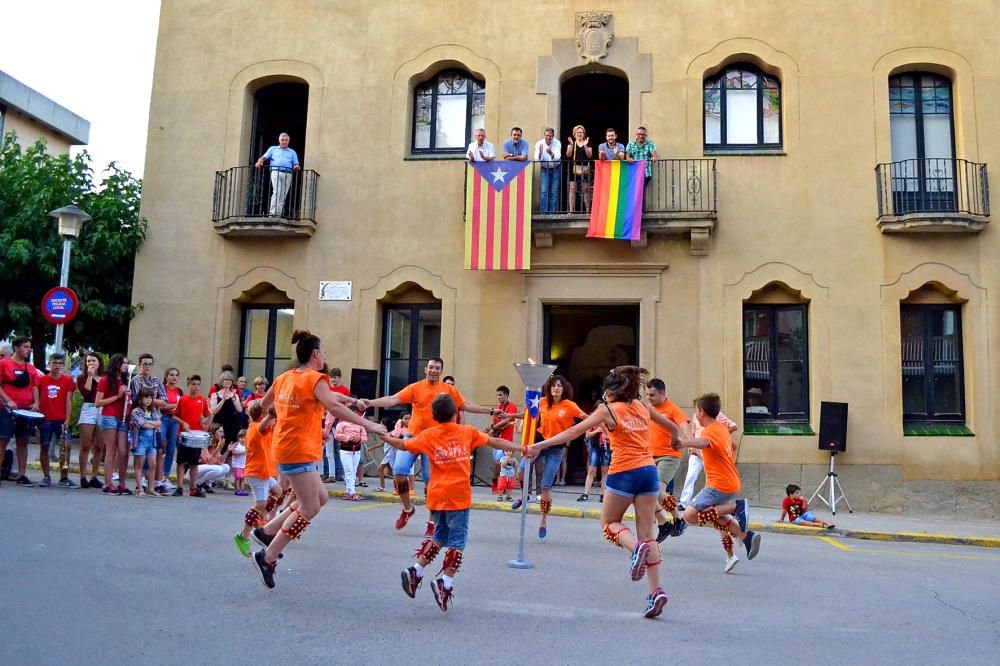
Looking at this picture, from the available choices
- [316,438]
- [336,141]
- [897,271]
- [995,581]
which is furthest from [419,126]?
[995,581]

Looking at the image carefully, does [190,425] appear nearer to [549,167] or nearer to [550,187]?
[550,187]

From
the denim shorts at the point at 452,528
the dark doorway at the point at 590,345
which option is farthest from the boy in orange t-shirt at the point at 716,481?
the dark doorway at the point at 590,345

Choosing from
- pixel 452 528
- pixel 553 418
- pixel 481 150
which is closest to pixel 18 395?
pixel 553 418

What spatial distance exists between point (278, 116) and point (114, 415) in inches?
360

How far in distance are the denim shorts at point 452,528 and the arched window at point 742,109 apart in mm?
12359

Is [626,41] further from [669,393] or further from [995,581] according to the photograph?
[995,581]

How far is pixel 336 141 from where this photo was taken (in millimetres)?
18062

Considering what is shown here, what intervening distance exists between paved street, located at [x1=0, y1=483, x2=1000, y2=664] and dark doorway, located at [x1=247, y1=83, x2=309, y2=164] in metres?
10.6

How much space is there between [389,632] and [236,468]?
30.1ft

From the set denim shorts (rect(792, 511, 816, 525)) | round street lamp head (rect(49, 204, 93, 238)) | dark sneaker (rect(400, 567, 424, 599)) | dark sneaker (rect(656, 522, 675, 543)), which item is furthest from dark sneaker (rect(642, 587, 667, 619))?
round street lamp head (rect(49, 204, 93, 238))

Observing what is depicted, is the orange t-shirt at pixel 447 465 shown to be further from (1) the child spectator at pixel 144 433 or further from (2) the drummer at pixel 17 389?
(2) the drummer at pixel 17 389

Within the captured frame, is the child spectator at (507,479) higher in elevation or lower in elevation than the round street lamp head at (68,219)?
lower

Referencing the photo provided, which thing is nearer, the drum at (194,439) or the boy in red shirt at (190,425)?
the drum at (194,439)

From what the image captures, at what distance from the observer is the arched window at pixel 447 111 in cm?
1809
